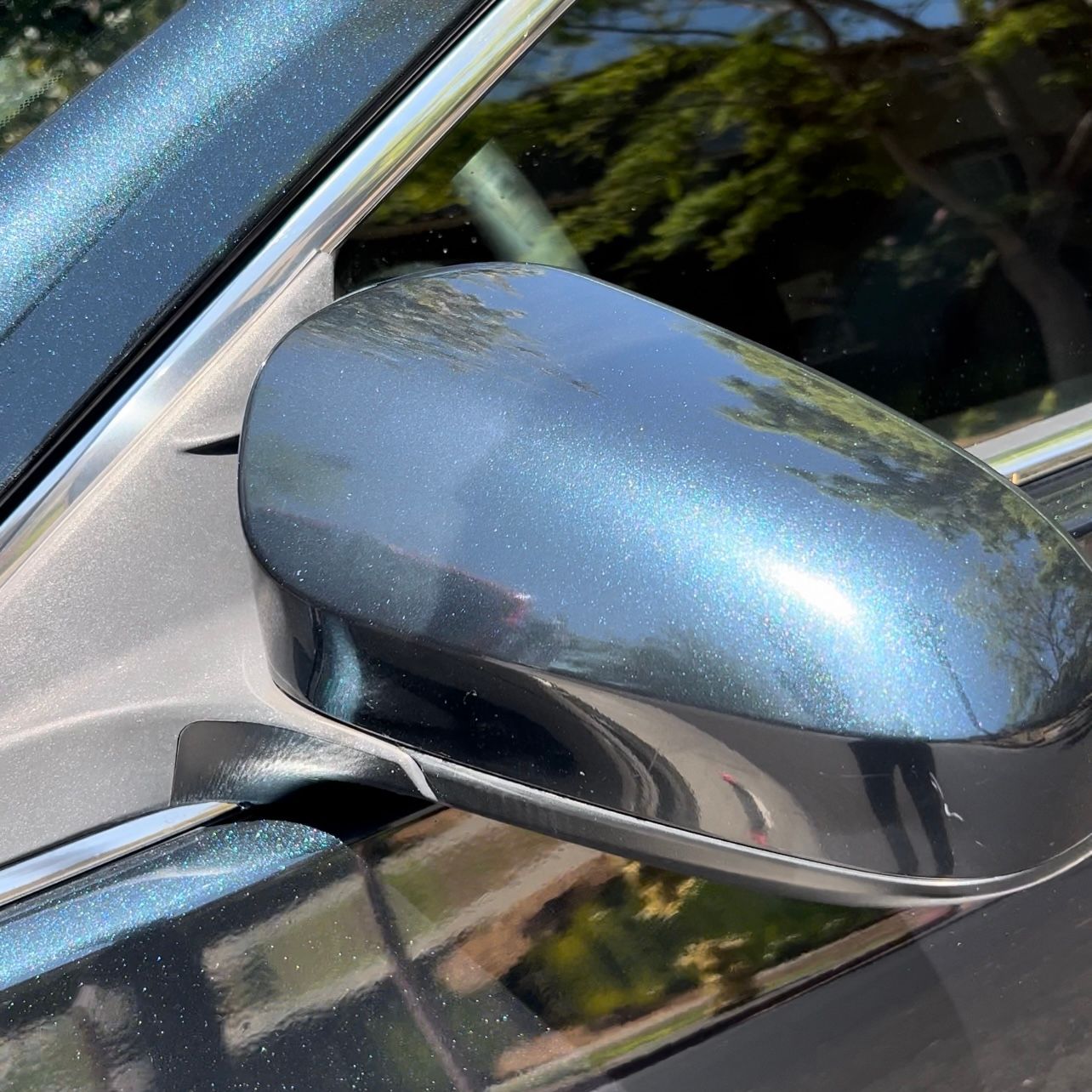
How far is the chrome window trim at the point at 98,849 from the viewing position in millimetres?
915

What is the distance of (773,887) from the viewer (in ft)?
2.43

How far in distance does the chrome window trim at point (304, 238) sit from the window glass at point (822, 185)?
2cm

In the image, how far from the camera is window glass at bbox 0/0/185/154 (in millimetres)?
972

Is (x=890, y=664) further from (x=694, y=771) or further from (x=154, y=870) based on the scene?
(x=154, y=870)

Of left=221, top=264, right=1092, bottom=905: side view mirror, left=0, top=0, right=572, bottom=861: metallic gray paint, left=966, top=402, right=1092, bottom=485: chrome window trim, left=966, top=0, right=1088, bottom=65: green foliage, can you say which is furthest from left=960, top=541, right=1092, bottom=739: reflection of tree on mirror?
left=966, top=0, right=1088, bottom=65: green foliage

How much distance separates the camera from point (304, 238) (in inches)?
37.2

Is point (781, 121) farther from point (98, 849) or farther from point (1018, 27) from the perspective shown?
point (98, 849)

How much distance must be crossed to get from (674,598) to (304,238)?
46cm

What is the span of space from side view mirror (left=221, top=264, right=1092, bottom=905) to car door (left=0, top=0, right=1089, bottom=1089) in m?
0.08

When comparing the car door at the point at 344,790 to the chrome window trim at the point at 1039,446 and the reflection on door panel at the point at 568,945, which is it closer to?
the reflection on door panel at the point at 568,945

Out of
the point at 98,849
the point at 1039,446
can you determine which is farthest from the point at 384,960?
the point at 1039,446

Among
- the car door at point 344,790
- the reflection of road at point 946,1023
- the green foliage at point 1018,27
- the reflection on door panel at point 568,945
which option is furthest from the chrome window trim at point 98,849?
the green foliage at point 1018,27

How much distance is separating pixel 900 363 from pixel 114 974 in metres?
0.93

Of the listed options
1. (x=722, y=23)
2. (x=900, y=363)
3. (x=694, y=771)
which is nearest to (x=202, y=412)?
(x=694, y=771)
